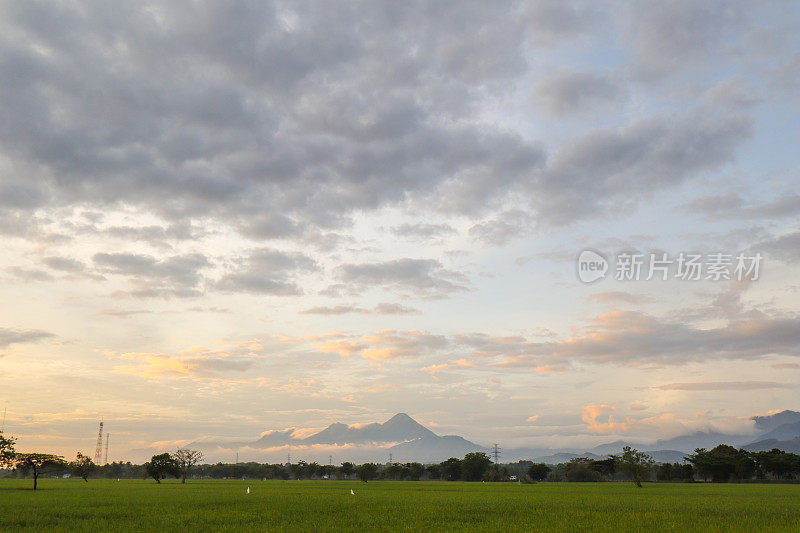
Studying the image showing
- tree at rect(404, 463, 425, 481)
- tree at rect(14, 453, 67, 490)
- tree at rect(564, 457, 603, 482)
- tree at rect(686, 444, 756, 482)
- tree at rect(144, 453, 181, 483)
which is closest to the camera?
tree at rect(14, 453, 67, 490)

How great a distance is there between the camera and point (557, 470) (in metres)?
169

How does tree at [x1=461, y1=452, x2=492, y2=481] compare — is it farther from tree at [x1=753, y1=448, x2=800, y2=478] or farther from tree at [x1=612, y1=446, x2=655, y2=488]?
tree at [x1=612, y1=446, x2=655, y2=488]

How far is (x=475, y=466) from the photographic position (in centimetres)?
15662

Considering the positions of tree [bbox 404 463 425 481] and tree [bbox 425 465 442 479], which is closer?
tree [bbox 404 463 425 481]

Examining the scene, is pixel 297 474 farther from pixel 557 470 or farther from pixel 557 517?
pixel 557 517

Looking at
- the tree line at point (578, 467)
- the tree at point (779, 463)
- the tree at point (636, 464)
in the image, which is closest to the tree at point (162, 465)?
the tree line at point (578, 467)

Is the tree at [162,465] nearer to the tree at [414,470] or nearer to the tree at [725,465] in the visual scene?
the tree at [414,470]

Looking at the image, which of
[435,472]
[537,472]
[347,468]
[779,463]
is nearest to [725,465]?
[779,463]

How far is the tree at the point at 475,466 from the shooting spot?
6161 inches

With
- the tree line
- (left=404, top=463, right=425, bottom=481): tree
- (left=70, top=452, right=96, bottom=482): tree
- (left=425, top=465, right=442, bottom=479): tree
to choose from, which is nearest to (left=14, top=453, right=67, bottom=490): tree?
the tree line

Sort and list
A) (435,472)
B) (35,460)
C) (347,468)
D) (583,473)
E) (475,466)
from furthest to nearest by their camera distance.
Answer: (347,468) < (435,472) < (475,466) < (583,473) < (35,460)

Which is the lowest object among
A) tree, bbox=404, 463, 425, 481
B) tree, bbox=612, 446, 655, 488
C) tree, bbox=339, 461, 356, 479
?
tree, bbox=339, 461, 356, 479

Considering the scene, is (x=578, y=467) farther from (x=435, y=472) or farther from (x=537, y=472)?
(x=435, y=472)

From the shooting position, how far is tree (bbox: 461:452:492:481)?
513 ft
